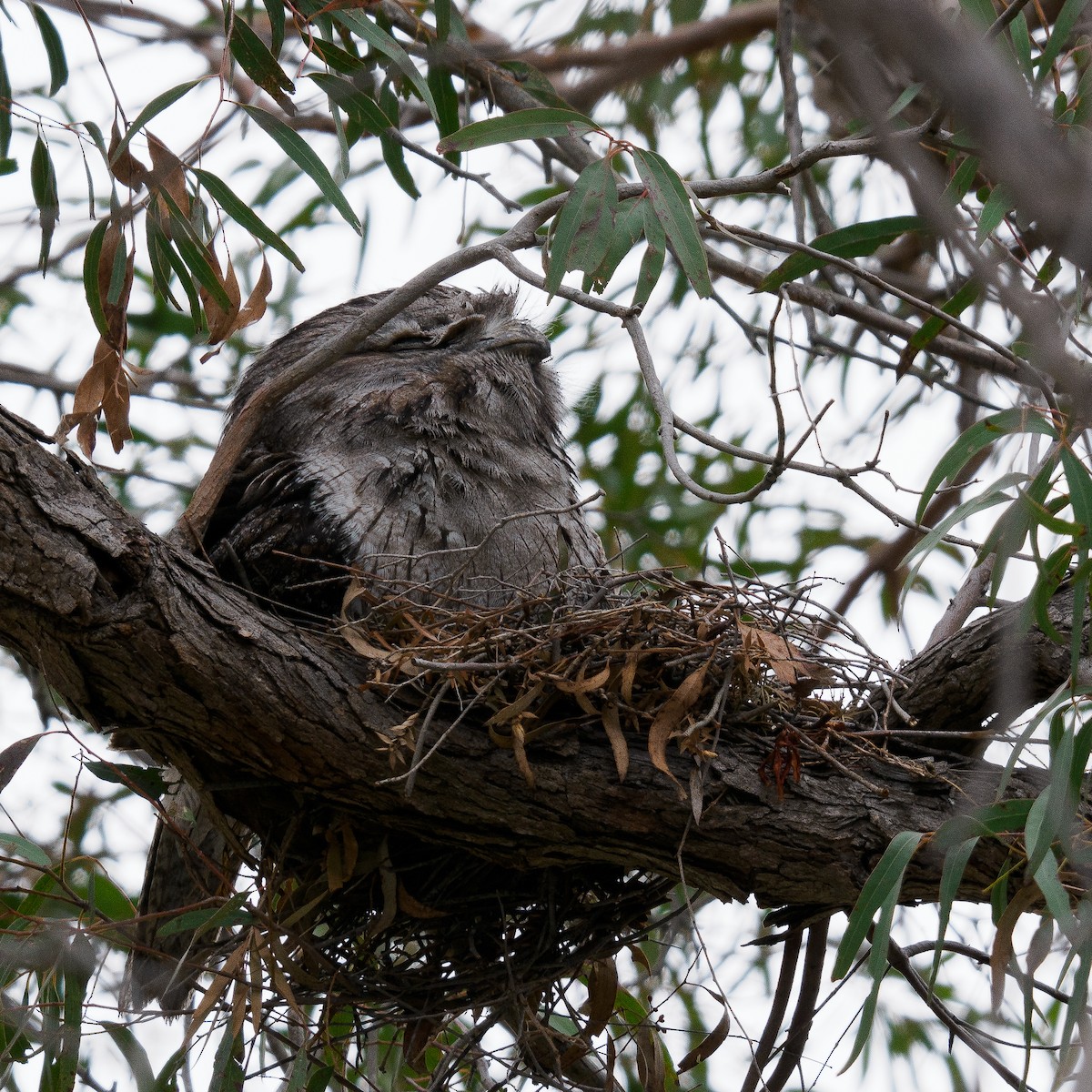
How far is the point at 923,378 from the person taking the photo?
3.27m

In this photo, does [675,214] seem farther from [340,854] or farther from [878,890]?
[340,854]

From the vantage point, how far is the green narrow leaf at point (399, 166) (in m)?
3.14

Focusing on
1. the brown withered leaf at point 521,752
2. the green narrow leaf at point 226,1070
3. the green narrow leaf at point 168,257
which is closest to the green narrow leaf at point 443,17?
the green narrow leaf at point 168,257

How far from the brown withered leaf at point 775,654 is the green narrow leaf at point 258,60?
1.35 m

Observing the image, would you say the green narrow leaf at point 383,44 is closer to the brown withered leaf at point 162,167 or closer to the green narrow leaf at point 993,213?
the brown withered leaf at point 162,167

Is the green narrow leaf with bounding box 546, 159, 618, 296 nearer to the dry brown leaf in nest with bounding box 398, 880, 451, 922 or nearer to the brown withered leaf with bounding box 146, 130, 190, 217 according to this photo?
the brown withered leaf with bounding box 146, 130, 190, 217

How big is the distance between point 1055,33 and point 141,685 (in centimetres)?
189

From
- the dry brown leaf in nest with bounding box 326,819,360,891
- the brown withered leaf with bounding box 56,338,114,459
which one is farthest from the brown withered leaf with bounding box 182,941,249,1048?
the brown withered leaf with bounding box 56,338,114,459

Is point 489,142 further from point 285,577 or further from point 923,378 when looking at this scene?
point 923,378

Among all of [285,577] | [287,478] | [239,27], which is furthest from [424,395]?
[239,27]

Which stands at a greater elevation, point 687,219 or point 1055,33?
point 1055,33

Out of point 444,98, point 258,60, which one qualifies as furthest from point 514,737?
point 444,98

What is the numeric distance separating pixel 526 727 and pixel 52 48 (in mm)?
1910

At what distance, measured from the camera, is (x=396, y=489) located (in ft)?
9.00
